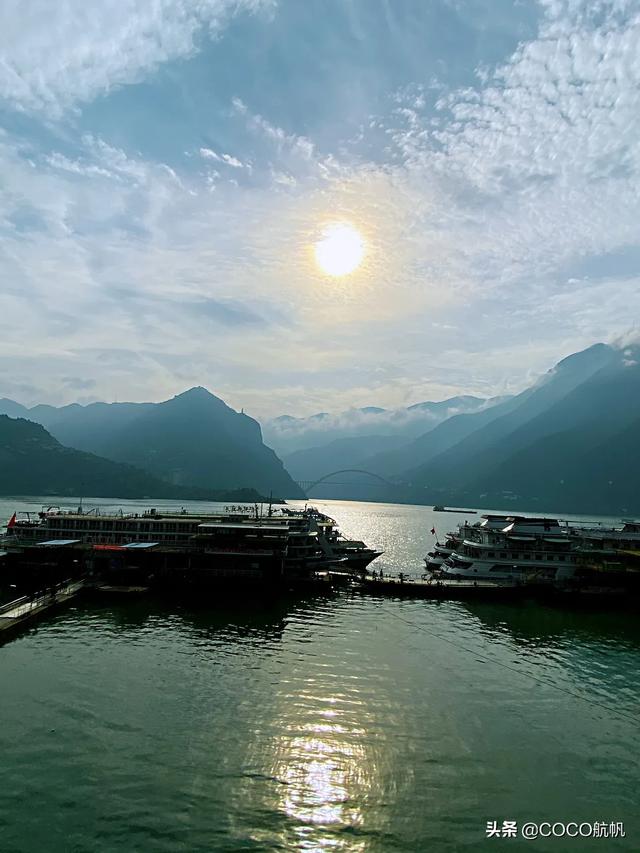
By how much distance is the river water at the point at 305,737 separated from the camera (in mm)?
21312

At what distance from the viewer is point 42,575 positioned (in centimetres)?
7150

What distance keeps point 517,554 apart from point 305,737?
188 feet

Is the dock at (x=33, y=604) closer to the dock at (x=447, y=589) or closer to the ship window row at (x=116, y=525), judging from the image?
the ship window row at (x=116, y=525)

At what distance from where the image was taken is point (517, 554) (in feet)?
254

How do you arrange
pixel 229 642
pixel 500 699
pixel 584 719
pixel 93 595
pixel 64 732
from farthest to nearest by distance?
pixel 93 595, pixel 229 642, pixel 500 699, pixel 584 719, pixel 64 732

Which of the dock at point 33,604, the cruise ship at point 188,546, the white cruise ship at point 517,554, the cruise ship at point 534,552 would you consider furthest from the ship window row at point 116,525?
the white cruise ship at point 517,554

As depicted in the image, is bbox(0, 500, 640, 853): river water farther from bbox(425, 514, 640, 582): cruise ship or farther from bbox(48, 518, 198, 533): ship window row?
bbox(48, 518, 198, 533): ship window row

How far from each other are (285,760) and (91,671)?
17.6 metres

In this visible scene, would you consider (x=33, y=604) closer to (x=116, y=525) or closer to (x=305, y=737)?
(x=116, y=525)

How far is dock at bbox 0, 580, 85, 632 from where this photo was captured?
4596cm

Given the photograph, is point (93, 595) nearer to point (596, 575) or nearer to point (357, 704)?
point (357, 704)

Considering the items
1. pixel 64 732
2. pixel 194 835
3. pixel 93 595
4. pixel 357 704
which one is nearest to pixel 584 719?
pixel 357 704

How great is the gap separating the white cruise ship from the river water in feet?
83.2

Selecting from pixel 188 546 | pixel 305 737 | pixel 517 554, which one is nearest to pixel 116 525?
pixel 188 546
